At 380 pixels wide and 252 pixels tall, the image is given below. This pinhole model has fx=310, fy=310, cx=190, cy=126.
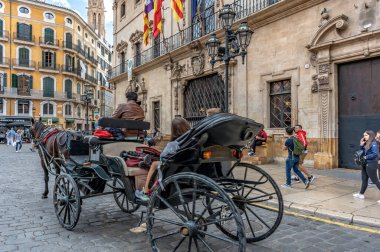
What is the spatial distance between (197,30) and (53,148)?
14.0 meters

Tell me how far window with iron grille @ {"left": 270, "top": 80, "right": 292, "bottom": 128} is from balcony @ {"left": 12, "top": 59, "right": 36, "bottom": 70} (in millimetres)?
45384

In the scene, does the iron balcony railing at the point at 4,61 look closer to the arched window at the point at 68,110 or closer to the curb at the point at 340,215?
the arched window at the point at 68,110

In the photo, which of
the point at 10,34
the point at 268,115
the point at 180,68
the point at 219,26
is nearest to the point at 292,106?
the point at 268,115

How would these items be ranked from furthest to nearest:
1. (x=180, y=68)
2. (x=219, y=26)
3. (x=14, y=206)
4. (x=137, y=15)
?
(x=137, y=15)
(x=180, y=68)
(x=219, y=26)
(x=14, y=206)

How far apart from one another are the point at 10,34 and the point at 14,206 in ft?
163

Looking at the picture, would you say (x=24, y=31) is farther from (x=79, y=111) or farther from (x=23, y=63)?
(x=79, y=111)

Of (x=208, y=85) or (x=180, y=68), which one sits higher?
(x=180, y=68)

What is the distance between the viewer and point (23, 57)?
4844 cm

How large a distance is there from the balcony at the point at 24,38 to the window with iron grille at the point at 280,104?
4634 centimetres

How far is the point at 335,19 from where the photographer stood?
36.2 feet

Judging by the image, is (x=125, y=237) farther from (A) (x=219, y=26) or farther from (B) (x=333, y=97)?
(A) (x=219, y=26)

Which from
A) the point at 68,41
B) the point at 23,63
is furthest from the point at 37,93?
the point at 68,41

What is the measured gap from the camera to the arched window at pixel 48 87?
49844 mm

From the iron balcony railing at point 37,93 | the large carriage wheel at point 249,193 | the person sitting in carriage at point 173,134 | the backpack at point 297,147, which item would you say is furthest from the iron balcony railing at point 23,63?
the large carriage wheel at point 249,193
